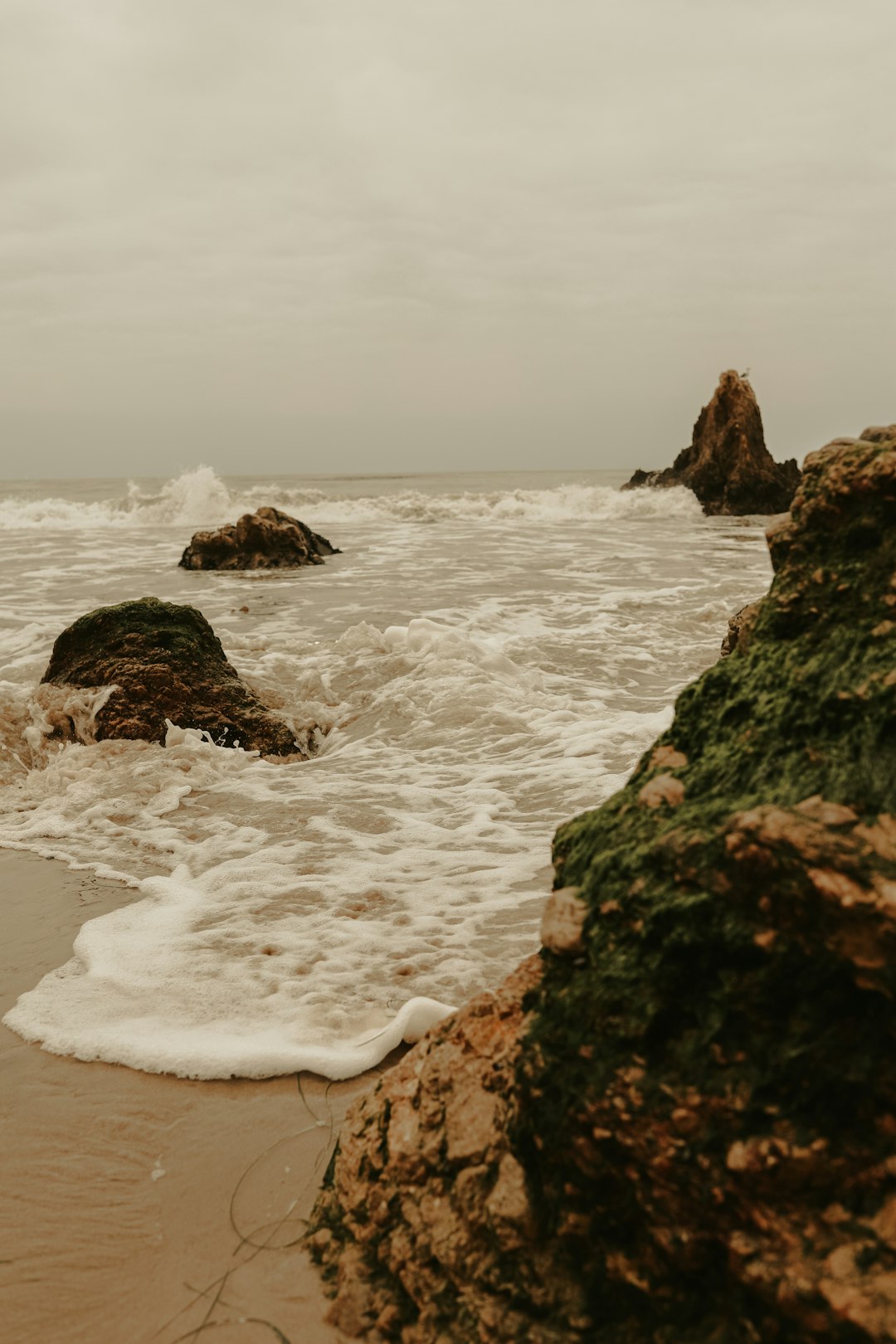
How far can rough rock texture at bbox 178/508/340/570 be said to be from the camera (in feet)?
52.5

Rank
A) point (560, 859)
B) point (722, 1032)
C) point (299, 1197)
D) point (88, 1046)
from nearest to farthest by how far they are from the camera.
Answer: point (722, 1032) < point (560, 859) < point (299, 1197) < point (88, 1046)

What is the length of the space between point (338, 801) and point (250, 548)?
11817mm

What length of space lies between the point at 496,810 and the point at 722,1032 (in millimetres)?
3430

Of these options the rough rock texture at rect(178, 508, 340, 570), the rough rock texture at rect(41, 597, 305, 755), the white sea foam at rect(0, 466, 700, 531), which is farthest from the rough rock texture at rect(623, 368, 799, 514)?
the rough rock texture at rect(41, 597, 305, 755)

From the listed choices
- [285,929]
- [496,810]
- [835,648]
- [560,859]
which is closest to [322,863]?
[285,929]

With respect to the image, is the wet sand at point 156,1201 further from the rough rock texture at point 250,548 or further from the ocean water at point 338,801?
the rough rock texture at point 250,548

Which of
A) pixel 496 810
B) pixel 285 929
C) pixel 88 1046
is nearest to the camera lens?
pixel 88 1046

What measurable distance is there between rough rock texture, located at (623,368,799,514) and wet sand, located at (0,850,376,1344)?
32.0 metres

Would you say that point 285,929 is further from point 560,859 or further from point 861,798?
point 861,798

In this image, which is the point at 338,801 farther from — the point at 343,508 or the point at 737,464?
the point at 737,464

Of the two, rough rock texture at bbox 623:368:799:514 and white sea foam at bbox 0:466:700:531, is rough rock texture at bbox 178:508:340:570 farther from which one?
rough rock texture at bbox 623:368:799:514

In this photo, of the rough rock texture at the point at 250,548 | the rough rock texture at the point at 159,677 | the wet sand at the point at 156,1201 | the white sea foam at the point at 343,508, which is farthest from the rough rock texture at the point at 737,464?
the wet sand at the point at 156,1201

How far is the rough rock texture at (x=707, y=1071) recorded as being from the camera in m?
1.25

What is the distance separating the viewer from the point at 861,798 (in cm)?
142
